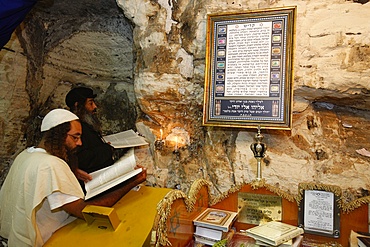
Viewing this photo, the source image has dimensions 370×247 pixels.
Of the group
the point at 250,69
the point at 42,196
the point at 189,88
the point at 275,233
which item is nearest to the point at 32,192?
the point at 42,196

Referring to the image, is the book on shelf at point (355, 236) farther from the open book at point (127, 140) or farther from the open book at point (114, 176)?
the open book at point (127, 140)

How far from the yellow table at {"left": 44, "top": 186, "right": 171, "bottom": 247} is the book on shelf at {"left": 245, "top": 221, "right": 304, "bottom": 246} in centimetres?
55

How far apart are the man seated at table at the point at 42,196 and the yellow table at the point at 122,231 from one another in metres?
0.06

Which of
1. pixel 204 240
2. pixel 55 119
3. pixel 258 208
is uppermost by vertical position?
pixel 55 119

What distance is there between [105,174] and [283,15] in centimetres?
145

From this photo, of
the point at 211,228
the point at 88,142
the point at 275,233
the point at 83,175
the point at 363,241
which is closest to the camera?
the point at 363,241

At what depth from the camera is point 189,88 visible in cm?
206

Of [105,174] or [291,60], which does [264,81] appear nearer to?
[291,60]

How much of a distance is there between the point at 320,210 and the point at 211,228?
570 mm

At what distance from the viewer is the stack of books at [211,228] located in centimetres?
148

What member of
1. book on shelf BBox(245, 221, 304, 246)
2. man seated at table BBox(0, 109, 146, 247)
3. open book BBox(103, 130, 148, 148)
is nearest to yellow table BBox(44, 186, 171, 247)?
man seated at table BBox(0, 109, 146, 247)

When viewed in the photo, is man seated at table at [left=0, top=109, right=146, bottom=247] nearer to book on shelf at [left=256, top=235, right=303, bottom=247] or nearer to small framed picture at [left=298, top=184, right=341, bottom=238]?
book on shelf at [left=256, top=235, right=303, bottom=247]

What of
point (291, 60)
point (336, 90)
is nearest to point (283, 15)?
point (291, 60)

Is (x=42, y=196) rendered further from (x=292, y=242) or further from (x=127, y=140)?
(x=292, y=242)
